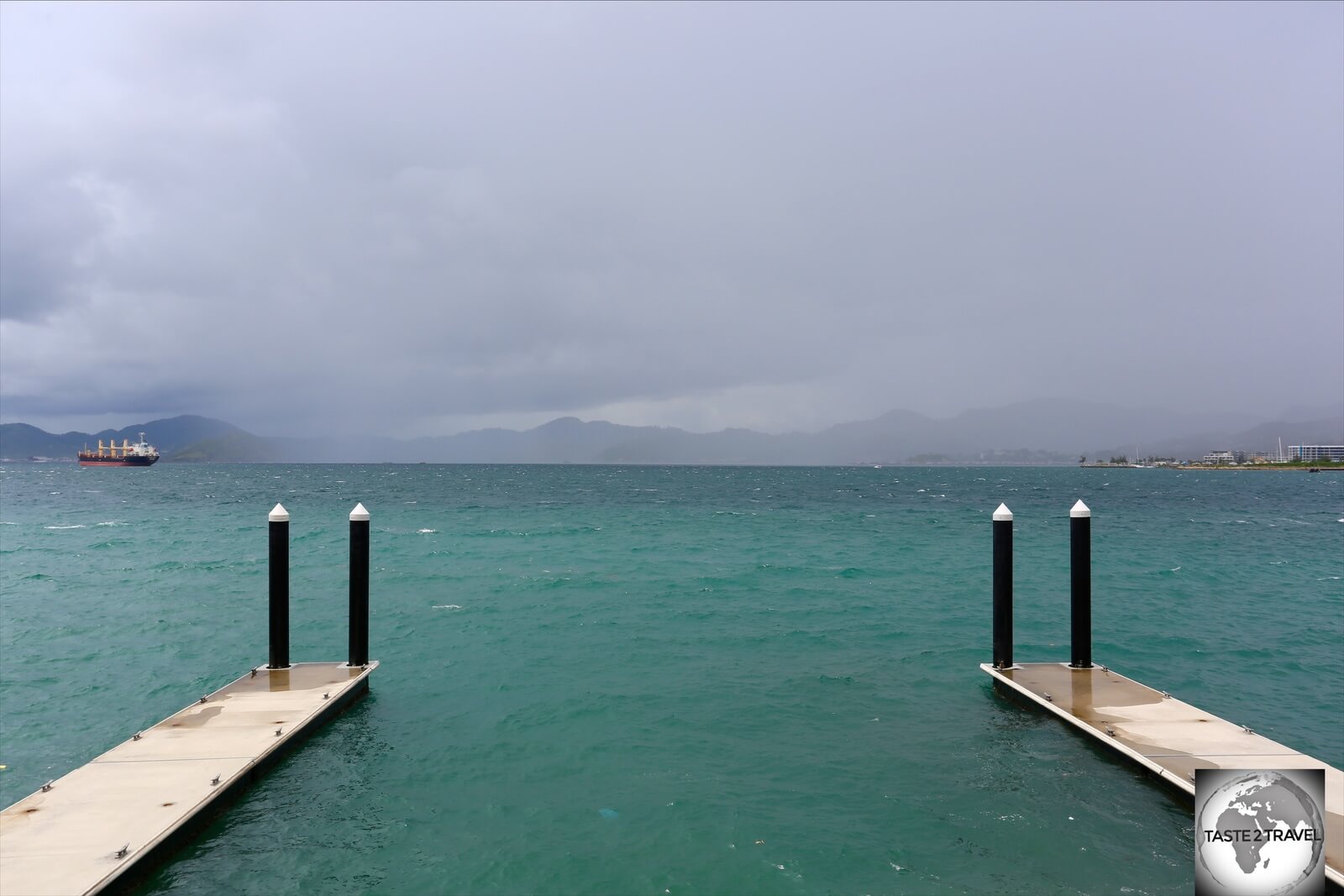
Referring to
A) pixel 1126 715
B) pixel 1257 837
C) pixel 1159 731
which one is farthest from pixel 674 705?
pixel 1257 837

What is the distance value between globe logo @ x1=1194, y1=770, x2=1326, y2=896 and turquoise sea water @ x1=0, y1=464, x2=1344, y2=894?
1689 mm

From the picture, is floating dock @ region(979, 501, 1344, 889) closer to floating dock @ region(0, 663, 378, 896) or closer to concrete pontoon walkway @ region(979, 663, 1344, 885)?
concrete pontoon walkway @ region(979, 663, 1344, 885)

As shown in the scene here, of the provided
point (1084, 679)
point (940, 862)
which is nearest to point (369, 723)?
point (940, 862)

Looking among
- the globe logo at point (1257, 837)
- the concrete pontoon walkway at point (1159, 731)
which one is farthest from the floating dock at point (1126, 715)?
the globe logo at point (1257, 837)

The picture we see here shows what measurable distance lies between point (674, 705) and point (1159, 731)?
7.87 meters

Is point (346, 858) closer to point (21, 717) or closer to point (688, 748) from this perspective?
point (688, 748)

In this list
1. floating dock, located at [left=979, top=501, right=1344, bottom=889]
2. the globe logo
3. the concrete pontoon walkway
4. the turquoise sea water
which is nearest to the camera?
the globe logo

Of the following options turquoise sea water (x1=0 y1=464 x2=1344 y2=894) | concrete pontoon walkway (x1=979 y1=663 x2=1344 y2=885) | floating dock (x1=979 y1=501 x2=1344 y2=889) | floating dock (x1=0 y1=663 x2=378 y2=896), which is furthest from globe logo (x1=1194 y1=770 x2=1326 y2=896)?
floating dock (x1=0 y1=663 x2=378 y2=896)

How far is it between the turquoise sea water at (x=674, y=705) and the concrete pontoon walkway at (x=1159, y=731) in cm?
40

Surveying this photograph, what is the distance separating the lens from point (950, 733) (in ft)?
40.8

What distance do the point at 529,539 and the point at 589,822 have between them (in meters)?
33.3

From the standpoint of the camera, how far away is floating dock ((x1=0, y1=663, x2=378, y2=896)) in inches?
294

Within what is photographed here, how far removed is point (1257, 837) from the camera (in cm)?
637

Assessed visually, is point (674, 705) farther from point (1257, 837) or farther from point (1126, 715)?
point (1257, 837)
